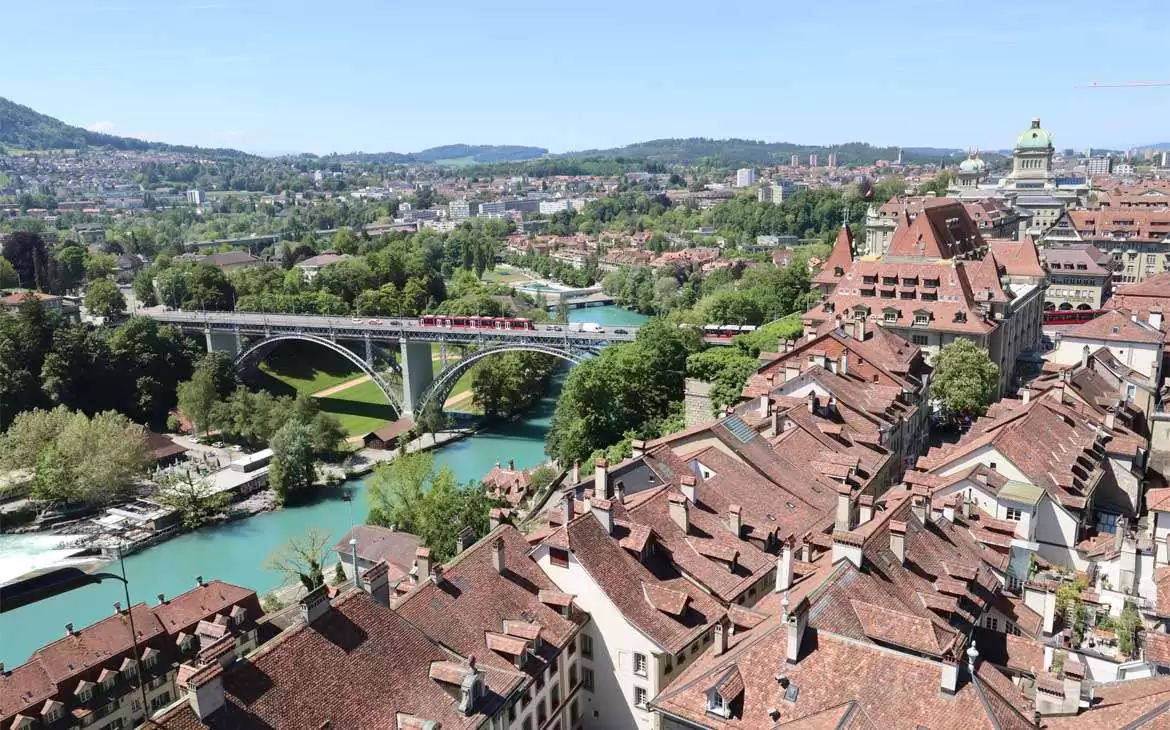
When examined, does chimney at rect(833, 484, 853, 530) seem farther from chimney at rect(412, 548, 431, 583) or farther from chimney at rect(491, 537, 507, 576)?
chimney at rect(412, 548, 431, 583)

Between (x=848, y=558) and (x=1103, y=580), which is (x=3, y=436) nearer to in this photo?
(x=848, y=558)

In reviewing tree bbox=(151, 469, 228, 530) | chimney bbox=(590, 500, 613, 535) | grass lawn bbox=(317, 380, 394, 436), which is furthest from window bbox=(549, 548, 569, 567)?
grass lawn bbox=(317, 380, 394, 436)

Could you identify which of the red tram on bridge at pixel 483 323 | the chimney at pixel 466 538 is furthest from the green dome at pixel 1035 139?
the chimney at pixel 466 538

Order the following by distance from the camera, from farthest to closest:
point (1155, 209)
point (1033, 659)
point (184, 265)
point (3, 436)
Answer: point (184, 265)
point (1155, 209)
point (3, 436)
point (1033, 659)

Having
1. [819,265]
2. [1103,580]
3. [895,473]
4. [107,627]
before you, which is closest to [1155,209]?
[819,265]

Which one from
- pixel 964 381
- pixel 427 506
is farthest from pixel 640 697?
pixel 964 381
